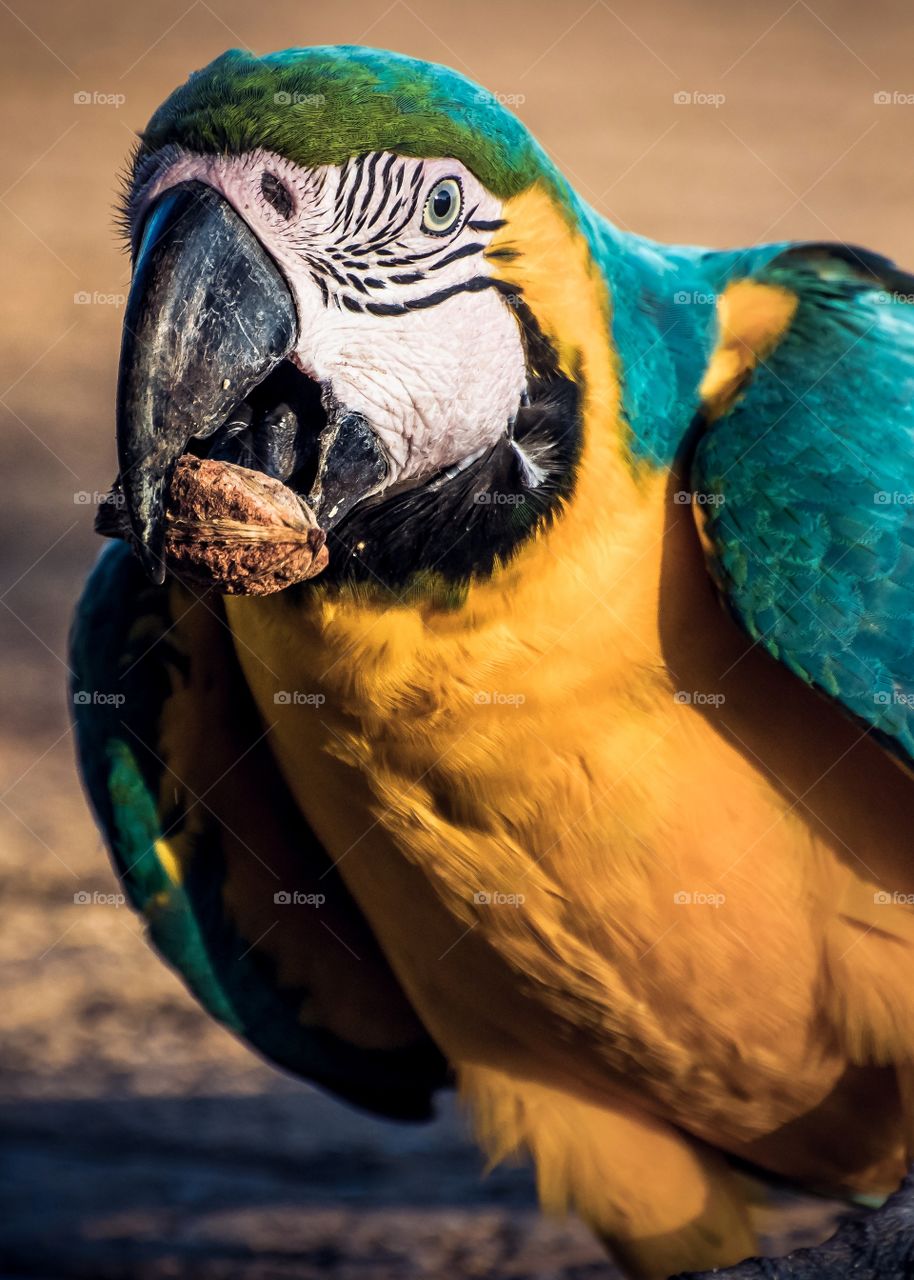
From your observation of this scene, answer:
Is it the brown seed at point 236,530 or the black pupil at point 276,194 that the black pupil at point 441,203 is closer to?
the black pupil at point 276,194

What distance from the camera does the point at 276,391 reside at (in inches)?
57.4

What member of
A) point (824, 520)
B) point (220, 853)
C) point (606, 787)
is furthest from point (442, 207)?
point (220, 853)

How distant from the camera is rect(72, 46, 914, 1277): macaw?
142cm

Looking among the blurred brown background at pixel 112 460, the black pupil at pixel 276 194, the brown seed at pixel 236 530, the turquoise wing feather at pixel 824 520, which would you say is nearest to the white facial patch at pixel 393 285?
the black pupil at pixel 276 194

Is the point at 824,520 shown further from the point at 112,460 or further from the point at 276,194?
the point at 112,460

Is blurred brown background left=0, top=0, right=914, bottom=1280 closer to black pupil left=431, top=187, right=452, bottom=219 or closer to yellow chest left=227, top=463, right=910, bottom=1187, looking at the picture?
yellow chest left=227, top=463, right=910, bottom=1187

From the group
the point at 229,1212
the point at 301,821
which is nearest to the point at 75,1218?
the point at 229,1212

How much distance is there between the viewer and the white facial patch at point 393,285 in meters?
1.40

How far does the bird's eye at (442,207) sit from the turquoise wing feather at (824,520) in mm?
377

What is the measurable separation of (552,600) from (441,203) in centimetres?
42

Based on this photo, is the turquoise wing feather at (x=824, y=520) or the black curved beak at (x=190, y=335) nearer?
the black curved beak at (x=190, y=335)

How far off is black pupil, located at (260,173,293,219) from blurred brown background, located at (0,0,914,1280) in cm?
203

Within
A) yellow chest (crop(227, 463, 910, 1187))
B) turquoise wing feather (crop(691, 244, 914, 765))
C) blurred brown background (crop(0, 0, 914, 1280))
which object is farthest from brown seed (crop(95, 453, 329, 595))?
blurred brown background (crop(0, 0, 914, 1280))

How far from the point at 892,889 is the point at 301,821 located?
83 centimetres
